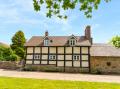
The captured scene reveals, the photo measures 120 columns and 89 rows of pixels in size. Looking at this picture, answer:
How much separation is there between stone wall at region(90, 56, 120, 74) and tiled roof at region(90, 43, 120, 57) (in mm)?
637

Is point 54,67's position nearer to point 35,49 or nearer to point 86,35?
point 35,49

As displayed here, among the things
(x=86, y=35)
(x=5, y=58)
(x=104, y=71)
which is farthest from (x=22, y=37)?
(x=104, y=71)

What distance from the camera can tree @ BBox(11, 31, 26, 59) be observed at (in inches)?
2206

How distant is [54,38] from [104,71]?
9763 millimetres

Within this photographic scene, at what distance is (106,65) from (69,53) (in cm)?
569

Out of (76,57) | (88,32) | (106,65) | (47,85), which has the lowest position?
(47,85)

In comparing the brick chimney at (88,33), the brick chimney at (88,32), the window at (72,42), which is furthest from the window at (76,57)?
the brick chimney at (88,32)

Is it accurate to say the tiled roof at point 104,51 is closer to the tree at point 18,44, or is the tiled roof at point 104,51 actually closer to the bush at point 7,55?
the bush at point 7,55

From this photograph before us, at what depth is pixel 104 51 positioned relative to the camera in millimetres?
37062

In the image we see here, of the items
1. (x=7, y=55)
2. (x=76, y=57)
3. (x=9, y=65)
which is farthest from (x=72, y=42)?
(x=7, y=55)

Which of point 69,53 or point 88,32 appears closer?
point 69,53

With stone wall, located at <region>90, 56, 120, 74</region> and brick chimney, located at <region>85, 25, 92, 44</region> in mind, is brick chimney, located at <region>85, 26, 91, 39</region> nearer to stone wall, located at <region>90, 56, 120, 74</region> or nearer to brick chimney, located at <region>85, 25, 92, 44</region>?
brick chimney, located at <region>85, 25, 92, 44</region>

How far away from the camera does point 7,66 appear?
40062 mm

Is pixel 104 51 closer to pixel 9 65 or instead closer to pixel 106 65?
pixel 106 65
